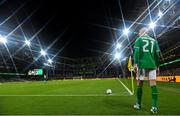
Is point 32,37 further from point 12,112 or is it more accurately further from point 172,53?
point 12,112

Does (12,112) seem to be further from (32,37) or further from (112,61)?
(112,61)

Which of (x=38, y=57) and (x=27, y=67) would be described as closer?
(x=27, y=67)

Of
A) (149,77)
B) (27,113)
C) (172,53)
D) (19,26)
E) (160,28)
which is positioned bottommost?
(27,113)

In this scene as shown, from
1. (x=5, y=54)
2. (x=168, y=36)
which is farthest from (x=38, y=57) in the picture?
(x=168, y=36)

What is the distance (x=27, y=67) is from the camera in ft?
377

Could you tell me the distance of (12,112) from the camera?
9.42 metres

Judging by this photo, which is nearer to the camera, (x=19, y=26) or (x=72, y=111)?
(x=72, y=111)

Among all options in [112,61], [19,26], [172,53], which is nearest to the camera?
[172,53]

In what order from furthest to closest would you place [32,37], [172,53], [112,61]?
[112,61], [32,37], [172,53]

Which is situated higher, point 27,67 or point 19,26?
point 19,26

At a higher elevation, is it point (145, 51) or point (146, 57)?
point (145, 51)

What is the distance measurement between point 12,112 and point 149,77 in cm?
395

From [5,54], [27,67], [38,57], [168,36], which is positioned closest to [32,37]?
[5,54]

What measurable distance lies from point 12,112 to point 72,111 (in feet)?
5.52
